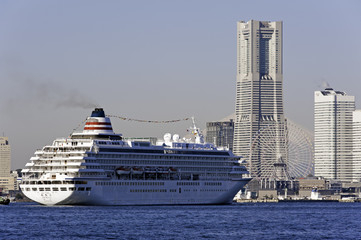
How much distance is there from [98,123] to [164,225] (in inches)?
1783

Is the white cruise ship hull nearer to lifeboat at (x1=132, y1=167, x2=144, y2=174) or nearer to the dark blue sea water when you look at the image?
lifeboat at (x1=132, y1=167, x2=144, y2=174)

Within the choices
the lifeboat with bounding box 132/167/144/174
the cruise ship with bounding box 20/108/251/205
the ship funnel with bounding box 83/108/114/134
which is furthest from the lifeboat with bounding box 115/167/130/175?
the ship funnel with bounding box 83/108/114/134

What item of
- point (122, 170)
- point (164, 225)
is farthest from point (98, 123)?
point (164, 225)

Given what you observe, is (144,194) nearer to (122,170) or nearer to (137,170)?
(137,170)

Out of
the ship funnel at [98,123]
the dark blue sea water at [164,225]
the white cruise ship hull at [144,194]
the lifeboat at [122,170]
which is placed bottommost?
the dark blue sea water at [164,225]

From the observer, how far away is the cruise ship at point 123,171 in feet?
437

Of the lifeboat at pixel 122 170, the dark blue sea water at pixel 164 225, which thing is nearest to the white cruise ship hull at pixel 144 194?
the lifeboat at pixel 122 170

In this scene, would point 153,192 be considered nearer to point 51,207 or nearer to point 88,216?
point 51,207

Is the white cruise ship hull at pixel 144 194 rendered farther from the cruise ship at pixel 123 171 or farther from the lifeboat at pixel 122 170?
the lifeboat at pixel 122 170

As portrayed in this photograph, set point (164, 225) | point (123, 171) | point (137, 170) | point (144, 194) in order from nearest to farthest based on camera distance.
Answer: point (164, 225) → point (123, 171) → point (144, 194) → point (137, 170)

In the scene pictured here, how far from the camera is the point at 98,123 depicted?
463 ft

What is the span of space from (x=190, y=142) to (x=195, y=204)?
11.2 m

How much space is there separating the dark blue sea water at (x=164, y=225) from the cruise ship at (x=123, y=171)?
738cm

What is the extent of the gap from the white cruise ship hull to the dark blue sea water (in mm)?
6199
